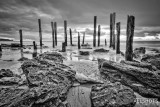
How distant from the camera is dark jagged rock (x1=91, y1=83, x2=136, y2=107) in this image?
2178 mm

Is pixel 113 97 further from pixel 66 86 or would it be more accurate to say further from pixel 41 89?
pixel 41 89

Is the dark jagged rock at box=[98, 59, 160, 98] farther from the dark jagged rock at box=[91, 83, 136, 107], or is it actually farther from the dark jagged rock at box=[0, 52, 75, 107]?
the dark jagged rock at box=[0, 52, 75, 107]

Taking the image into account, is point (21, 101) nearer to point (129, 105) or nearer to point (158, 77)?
point (129, 105)

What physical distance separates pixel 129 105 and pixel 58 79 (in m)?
1.97

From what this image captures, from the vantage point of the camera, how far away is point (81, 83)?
11.5 feet

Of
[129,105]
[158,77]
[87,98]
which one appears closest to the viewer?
[129,105]

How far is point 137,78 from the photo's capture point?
3.24 metres

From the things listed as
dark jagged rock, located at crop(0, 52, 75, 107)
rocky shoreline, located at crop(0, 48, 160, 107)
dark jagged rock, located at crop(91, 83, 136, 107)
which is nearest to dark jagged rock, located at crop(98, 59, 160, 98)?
rocky shoreline, located at crop(0, 48, 160, 107)

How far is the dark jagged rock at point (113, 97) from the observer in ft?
7.14

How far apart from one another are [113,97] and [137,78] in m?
1.47

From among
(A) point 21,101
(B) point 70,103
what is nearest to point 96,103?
(B) point 70,103

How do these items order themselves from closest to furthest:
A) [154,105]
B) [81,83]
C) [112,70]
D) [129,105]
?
[129,105]
[154,105]
[81,83]
[112,70]

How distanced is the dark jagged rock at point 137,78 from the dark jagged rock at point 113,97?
788mm

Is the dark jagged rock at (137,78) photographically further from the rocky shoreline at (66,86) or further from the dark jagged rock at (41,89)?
the dark jagged rock at (41,89)
